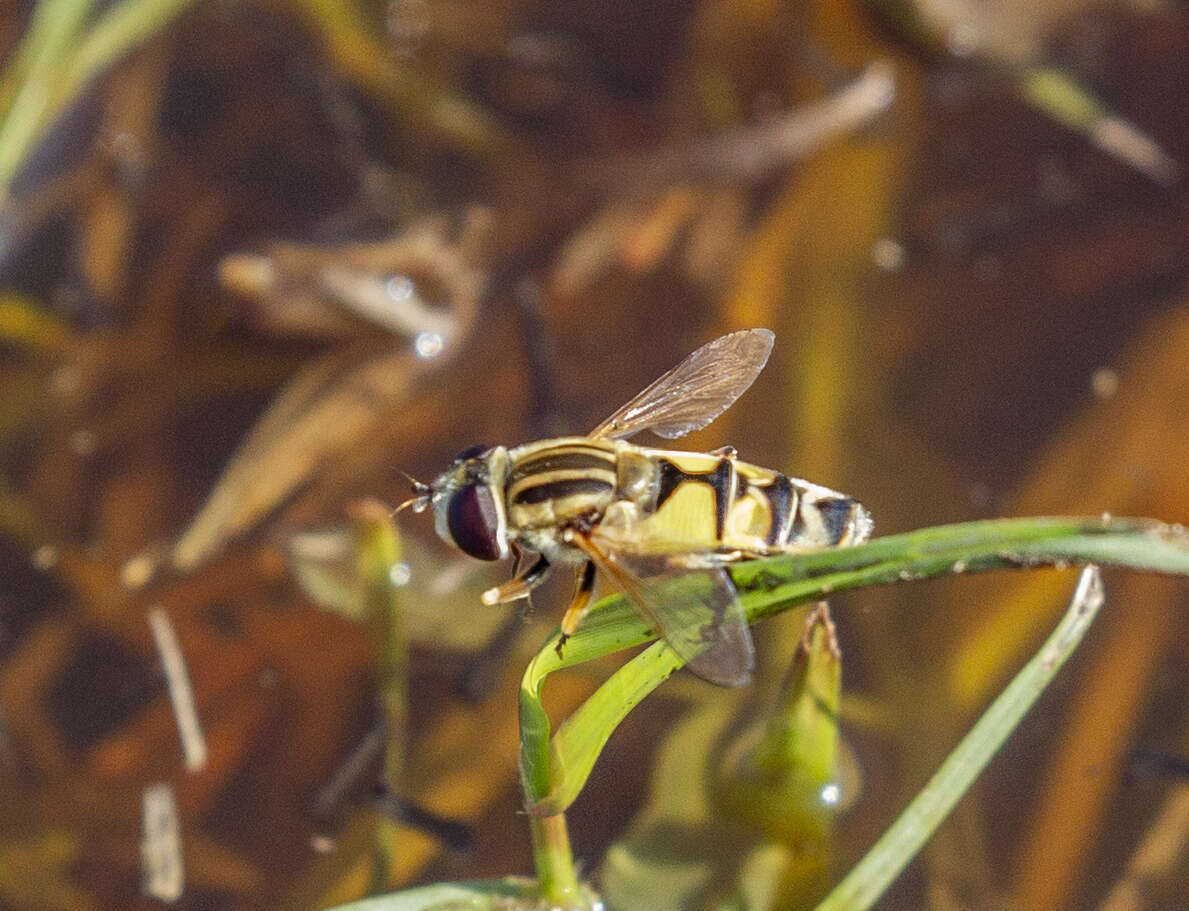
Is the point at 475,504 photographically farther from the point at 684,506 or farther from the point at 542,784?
the point at 542,784

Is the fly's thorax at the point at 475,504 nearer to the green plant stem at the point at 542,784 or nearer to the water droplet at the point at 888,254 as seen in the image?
the green plant stem at the point at 542,784

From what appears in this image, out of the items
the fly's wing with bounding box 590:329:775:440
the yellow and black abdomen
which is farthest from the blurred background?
the fly's wing with bounding box 590:329:775:440

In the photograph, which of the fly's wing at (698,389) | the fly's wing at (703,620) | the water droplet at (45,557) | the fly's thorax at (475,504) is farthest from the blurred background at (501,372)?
the fly's wing at (703,620)

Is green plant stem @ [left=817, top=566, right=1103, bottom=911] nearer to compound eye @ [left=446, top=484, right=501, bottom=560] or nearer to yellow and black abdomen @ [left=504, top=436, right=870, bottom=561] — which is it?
yellow and black abdomen @ [left=504, top=436, right=870, bottom=561]

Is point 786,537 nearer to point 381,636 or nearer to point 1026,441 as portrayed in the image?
point 381,636

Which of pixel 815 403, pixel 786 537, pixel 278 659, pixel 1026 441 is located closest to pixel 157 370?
pixel 278 659

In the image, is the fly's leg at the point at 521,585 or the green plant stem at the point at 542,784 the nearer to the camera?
the green plant stem at the point at 542,784
